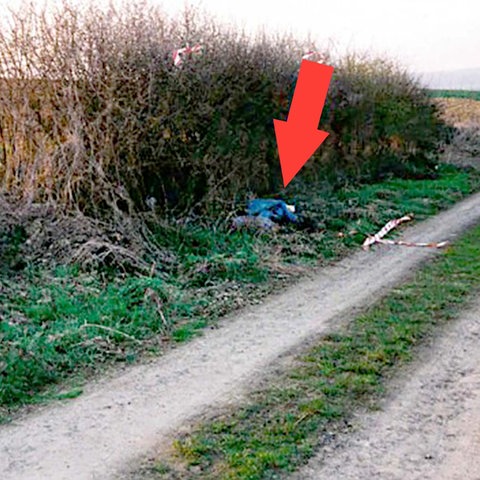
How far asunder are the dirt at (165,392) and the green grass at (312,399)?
0.24 m

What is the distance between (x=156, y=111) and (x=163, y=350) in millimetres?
4800

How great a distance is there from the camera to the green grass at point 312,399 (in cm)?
414

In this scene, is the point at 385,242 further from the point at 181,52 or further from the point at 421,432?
the point at 421,432

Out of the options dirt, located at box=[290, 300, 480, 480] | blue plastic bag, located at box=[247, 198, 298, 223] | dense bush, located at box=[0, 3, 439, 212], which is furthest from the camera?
blue plastic bag, located at box=[247, 198, 298, 223]

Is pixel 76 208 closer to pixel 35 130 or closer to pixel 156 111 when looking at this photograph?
pixel 35 130

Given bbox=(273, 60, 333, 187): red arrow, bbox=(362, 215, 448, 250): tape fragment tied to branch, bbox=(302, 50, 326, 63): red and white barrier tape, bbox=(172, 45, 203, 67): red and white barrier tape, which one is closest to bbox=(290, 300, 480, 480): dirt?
bbox=(362, 215, 448, 250): tape fragment tied to branch

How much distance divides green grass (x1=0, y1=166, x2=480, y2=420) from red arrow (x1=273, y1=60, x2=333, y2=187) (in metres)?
2.40

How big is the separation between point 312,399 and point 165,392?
117 cm

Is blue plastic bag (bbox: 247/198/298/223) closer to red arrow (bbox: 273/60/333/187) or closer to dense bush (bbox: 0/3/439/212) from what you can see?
dense bush (bbox: 0/3/439/212)

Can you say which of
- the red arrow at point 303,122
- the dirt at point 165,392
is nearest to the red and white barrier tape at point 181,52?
the red arrow at point 303,122

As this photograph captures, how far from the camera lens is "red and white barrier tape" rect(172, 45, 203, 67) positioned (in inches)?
401

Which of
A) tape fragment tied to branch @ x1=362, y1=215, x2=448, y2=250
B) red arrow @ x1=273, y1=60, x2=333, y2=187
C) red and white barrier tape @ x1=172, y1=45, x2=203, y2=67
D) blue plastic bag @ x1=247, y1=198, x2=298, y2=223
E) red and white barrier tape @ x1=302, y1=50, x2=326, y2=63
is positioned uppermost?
red and white barrier tape @ x1=302, y1=50, x2=326, y2=63

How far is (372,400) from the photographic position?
198 inches

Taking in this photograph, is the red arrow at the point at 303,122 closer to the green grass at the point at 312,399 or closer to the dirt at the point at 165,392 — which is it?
the dirt at the point at 165,392
